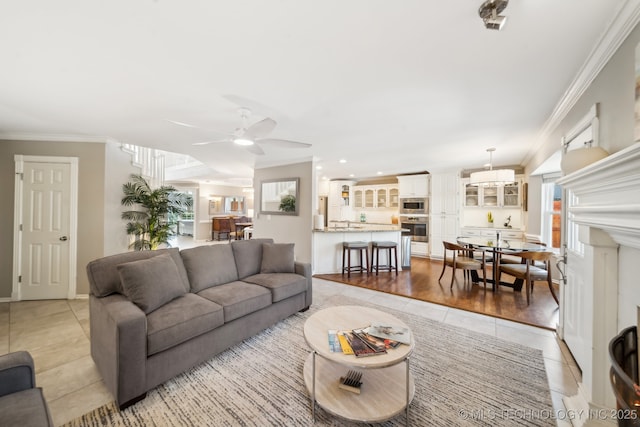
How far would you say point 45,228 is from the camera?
3547 mm

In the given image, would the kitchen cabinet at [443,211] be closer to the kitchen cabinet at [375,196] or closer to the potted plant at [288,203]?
the kitchen cabinet at [375,196]

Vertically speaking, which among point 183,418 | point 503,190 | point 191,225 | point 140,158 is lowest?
point 183,418

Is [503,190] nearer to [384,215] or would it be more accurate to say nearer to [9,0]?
[384,215]

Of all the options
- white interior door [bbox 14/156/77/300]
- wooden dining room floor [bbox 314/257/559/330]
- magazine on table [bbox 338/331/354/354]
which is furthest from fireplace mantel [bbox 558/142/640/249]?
white interior door [bbox 14/156/77/300]

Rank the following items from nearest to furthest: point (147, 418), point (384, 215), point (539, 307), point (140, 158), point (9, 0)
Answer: point (9, 0) → point (147, 418) → point (539, 307) → point (140, 158) → point (384, 215)

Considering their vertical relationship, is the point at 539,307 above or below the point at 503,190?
below

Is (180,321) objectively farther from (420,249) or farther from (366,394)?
(420,249)

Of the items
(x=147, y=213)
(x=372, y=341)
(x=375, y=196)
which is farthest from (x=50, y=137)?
(x=375, y=196)

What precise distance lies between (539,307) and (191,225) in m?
12.1

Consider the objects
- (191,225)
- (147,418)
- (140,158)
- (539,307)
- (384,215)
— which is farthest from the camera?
(191,225)

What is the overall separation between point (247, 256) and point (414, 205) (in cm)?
514

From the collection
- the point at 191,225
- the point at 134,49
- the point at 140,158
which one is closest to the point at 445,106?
the point at 134,49

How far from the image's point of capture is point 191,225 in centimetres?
1144

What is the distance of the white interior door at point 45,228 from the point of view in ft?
11.4
